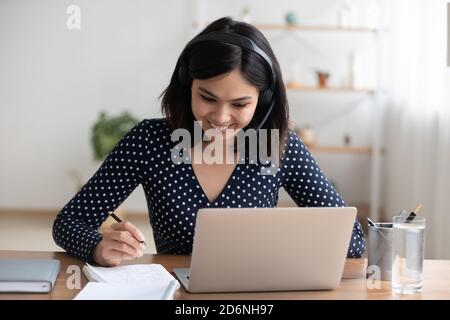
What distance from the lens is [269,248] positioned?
138 centimetres

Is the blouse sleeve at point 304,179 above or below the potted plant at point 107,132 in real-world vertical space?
above

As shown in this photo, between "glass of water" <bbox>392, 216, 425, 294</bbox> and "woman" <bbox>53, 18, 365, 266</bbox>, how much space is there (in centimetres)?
30

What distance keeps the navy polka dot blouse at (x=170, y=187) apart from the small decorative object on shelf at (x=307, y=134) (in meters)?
3.59

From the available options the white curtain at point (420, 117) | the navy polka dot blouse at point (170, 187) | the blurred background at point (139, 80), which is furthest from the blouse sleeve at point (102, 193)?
the blurred background at point (139, 80)

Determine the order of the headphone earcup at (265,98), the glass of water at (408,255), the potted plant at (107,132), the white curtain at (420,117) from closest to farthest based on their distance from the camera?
the glass of water at (408,255) → the headphone earcup at (265,98) → the white curtain at (420,117) → the potted plant at (107,132)

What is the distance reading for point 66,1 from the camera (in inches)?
225

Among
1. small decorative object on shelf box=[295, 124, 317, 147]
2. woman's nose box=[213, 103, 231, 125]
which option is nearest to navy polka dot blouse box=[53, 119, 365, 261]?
woman's nose box=[213, 103, 231, 125]

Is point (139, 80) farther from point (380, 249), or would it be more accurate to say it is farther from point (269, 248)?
point (269, 248)

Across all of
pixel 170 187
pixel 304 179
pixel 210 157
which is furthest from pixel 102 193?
pixel 304 179

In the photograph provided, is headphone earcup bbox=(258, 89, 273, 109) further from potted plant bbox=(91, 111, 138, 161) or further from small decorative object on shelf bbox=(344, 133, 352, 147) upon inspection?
small decorative object on shelf bbox=(344, 133, 352, 147)

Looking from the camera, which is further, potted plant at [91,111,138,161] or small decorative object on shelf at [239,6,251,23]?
small decorative object on shelf at [239,6,251,23]

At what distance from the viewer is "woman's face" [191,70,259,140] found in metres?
1.66

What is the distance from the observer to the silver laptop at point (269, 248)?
4.41 feet

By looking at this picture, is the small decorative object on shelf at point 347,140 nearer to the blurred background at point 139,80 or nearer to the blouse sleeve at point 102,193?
the blurred background at point 139,80
